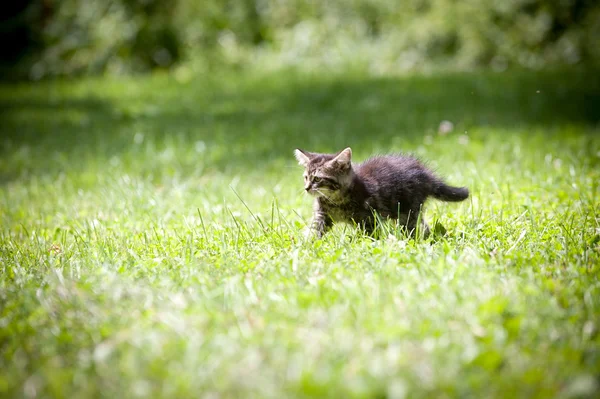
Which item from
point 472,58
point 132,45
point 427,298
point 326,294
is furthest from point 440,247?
point 132,45

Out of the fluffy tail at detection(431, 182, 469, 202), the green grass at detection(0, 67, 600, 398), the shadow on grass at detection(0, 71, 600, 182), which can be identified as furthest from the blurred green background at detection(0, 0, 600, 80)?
the fluffy tail at detection(431, 182, 469, 202)

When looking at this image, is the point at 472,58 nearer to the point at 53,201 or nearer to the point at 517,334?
the point at 53,201

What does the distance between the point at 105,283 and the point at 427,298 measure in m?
1.73

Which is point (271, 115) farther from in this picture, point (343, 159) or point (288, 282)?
point (288, 282)

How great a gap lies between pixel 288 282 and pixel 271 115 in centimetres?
698

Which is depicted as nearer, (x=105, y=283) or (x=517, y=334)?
(x=517, y=334)

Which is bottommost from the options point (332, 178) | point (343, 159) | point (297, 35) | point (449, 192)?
point (449, 192)

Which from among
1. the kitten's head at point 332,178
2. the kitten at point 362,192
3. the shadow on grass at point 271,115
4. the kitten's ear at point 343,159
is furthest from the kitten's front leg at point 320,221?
the shadow on grass at point 271,115

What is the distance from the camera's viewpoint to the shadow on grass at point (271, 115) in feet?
25.9

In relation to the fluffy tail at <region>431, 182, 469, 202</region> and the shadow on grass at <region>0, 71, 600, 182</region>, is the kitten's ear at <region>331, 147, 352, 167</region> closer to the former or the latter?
the fluffy tail at <region>431, 182, 469, 202</region>

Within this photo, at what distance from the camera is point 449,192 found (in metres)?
4.44

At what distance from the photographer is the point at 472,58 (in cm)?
1284

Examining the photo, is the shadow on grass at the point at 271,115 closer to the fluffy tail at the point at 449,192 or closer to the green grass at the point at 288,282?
the green grass at the point at 288,282

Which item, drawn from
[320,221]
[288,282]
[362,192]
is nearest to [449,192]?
[362,192]
